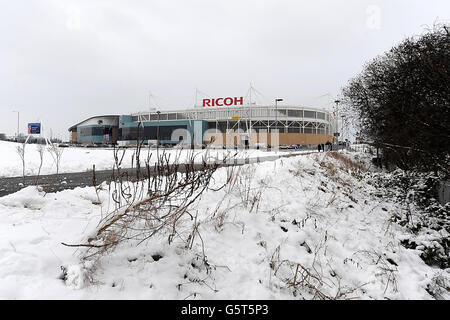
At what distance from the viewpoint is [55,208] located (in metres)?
4.03

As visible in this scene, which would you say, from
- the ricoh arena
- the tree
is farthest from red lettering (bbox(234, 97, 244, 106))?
the tree

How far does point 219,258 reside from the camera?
326cm

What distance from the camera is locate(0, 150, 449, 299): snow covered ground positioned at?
243 cm

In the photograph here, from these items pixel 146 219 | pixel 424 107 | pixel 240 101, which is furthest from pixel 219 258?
pixel 240 101

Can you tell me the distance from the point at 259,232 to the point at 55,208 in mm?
3533

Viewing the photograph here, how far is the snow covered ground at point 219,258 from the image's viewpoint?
7.97 ft

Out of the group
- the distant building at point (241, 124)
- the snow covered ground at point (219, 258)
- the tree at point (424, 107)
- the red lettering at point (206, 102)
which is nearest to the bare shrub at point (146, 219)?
the snow covered ground at point (219, 258)

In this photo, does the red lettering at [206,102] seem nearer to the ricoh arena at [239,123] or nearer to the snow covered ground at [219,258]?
the ricoh arena at [239,123]

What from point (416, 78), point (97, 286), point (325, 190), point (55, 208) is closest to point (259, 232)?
point (97, 286)

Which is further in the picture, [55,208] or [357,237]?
[357,237]

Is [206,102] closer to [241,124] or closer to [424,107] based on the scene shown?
[241,124]
